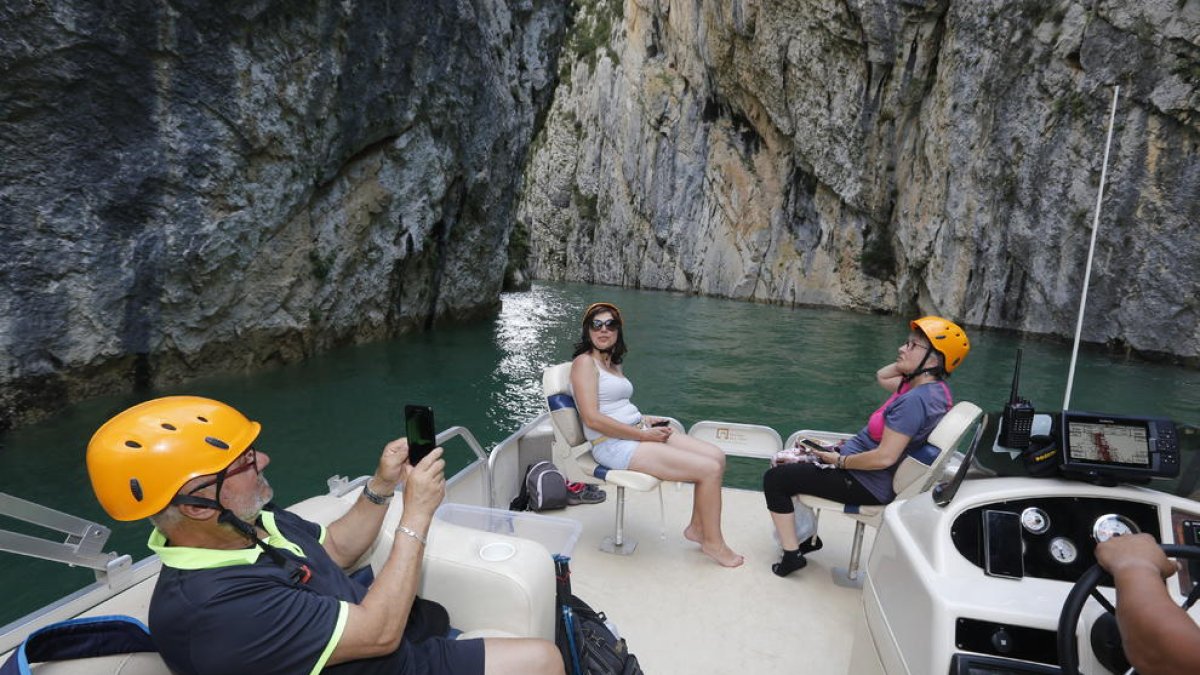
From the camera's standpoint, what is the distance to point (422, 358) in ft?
45.7

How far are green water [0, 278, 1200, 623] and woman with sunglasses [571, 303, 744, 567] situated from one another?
3.55m

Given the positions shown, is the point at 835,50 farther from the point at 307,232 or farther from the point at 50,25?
the point at 50,25

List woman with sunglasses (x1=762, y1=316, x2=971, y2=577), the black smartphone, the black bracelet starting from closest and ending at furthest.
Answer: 1. the black smartphone
2. the black bracelet
3. woman with sunglasses (x1=762, y1=316, x2=971, y2=577)

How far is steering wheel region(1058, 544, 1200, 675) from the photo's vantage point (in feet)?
4.10

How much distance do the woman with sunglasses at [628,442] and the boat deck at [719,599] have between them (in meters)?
0.23

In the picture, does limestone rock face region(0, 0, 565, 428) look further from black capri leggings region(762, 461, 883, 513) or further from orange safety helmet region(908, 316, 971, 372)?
orange safety helmet region(908, 316, 971, 372)

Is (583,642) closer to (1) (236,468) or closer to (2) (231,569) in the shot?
(2) (231,569)

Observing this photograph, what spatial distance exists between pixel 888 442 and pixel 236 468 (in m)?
3.09

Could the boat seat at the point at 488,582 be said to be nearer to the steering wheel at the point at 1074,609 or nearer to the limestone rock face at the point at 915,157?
the steering wheel at the point at 1074,609

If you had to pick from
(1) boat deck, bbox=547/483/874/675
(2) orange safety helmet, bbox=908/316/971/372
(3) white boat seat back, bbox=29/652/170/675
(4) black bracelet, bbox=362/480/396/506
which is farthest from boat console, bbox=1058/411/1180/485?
(3) white boat seat back, bbox=29/652/170/675

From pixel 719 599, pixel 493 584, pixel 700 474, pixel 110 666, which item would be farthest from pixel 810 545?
pixel 110 666

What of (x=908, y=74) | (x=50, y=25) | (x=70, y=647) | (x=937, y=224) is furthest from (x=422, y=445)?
(x=908, y=74)

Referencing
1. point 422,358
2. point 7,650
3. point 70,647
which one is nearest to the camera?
point 70,647

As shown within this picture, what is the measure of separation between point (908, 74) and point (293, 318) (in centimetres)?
2804
